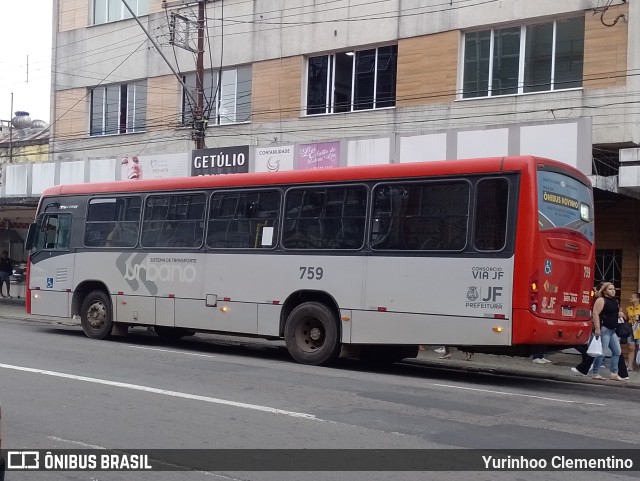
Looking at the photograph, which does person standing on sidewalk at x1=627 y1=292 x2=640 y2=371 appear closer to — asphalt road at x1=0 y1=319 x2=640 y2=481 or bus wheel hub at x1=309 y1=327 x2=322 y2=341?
asphalt road at x1=0 y1=319 x2=640 y2=481

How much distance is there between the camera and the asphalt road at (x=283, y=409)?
26.7 feet

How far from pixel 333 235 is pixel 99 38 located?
19404 mm

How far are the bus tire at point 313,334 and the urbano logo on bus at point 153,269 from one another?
254cm

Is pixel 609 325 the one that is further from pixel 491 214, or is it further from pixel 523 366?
pixel 491 214

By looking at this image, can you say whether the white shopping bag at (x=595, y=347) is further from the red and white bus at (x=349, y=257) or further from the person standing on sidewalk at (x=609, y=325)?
the red and white bus at (x=349, y=257)

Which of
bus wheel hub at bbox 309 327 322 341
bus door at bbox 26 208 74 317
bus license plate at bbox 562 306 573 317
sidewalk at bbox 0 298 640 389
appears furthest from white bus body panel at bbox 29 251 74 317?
bus license plate at bbox 562 306 573 317

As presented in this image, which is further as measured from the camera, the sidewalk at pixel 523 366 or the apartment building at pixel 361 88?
the apartment building at pixel 361 88

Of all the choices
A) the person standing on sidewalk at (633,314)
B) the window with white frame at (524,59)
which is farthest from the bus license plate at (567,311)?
the window with white frame at (524,59)

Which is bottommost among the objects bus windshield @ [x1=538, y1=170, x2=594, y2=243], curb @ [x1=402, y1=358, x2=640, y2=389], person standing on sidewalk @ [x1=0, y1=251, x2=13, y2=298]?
curb @ [x1=402, y1=358, x2=640, y2=389]

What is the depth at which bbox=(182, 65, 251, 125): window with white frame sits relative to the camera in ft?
88.0

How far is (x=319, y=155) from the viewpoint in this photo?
22.2m

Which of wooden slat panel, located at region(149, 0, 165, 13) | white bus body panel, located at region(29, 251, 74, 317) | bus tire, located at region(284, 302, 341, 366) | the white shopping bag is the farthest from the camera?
wooden slat panel, located at region(149, 0, 165, 13)

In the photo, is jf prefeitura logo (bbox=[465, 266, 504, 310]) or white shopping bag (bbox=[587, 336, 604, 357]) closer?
jf prefeitura logo (bbox=[465, 266, 504, 310])

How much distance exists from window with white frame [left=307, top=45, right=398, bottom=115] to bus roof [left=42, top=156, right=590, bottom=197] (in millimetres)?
8362
